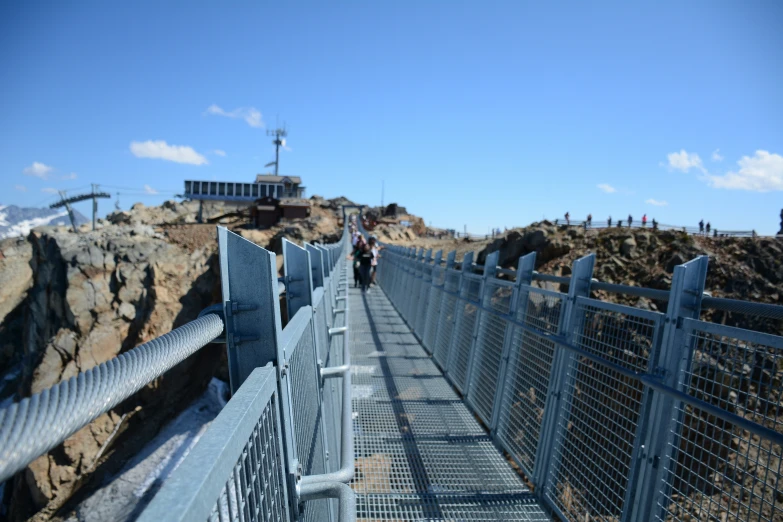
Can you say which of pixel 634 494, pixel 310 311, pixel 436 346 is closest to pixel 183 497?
pixel 310 311

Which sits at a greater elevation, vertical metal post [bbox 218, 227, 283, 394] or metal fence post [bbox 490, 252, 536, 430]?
vertical metal post [bbox 218, 227, 283, 394]

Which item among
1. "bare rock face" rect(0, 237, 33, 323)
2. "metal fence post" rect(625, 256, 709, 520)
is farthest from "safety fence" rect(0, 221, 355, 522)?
"bare rock face" rect(0, 237, 33, 323)

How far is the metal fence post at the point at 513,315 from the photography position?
501cm

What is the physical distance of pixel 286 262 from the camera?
2.62m

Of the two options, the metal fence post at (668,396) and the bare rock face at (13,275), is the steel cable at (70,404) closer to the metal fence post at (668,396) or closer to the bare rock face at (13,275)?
the metal fence post at (668,396)

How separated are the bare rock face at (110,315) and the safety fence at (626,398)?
18.9 metres

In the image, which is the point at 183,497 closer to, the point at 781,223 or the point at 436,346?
the point at 436,346

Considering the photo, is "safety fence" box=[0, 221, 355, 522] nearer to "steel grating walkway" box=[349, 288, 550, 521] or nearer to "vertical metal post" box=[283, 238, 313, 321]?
"vertical metal post" box=[283, 238, 313, 321]

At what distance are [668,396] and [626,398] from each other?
28.0 inches

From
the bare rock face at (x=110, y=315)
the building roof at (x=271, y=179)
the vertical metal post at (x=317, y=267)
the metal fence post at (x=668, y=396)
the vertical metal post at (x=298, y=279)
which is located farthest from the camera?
the building roof at (x=271, y=179)

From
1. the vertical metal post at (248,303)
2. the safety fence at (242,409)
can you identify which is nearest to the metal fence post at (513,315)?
the safety fence at (242,409)

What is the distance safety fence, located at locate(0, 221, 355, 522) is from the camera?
66 cm

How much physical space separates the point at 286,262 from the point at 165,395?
71.9ft

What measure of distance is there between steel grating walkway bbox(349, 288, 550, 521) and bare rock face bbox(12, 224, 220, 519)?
1728 centimetres
